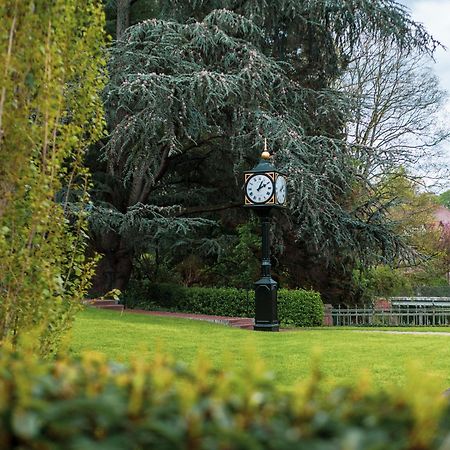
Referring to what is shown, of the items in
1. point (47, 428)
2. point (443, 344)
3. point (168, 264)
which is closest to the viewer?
point (47, 428)

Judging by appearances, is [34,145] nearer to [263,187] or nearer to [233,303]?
[263,187]

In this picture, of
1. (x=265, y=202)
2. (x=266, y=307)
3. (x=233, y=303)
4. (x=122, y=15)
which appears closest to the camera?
(x=265, y=202)

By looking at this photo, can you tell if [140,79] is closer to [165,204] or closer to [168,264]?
[165,204]

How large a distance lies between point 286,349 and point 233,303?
782cm

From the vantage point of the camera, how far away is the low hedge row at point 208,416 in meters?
1.35

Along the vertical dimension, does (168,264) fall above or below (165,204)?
below

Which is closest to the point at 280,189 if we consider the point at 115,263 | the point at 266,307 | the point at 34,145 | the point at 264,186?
the point at 264,186

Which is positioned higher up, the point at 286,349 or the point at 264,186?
the point at 264,186

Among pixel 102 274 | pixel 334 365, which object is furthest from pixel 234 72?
pixel 334 365

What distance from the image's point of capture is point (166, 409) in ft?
4.84

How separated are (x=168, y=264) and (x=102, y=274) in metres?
2.47

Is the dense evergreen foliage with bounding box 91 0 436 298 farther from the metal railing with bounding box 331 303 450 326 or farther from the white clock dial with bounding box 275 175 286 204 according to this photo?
the metal railing with bounding box 331 303 450 326

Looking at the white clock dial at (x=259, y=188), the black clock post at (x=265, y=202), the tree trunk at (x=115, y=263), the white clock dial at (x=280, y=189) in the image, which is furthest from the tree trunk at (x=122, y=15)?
the white clock dial at (x=280, y=189)

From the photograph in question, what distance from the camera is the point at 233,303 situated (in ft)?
53.0
